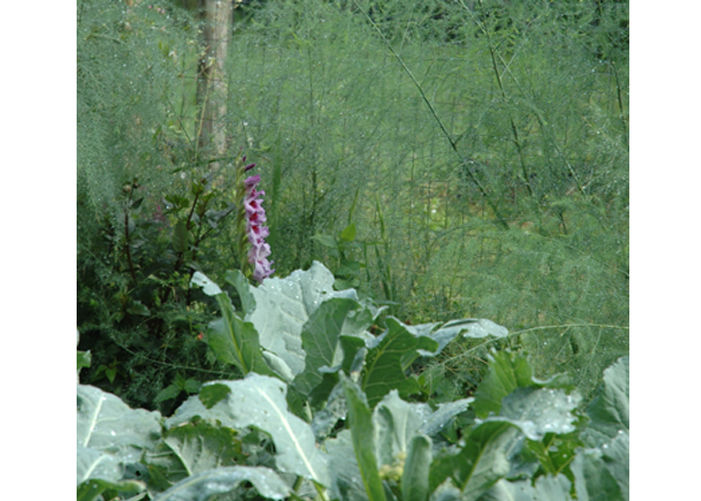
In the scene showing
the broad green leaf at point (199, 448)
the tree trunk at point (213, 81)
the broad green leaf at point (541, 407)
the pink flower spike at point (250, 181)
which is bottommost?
the broad green leaf at point (199, 448)

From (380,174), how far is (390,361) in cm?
162

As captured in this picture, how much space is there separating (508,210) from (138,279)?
3.69ft

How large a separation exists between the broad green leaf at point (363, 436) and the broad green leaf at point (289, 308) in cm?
34

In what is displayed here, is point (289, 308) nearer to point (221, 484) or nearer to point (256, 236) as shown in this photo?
point (221, 484)

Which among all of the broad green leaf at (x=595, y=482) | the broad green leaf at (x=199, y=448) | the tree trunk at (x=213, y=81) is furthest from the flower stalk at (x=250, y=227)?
the broad green leaf at (x=595, y=482)

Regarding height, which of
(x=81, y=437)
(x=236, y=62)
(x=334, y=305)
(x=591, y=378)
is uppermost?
(x=236, y=62)

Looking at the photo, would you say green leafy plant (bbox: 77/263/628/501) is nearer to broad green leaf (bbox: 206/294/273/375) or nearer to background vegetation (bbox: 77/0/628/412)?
broad green leaf (bbox: 206/294/273/375)

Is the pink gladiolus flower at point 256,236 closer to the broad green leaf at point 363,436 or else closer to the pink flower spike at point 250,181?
the pink flower spike at point 250,181

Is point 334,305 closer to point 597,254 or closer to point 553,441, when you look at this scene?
point 553,441

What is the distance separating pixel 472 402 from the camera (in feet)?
2.96

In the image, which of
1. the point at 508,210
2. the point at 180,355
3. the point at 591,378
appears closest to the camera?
the point at 591,378

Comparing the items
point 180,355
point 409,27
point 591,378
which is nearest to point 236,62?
point 409,27

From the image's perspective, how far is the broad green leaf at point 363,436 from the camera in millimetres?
628

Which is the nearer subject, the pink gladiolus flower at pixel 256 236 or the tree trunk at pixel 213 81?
the pink gladiolus flower at pixel 256 236
